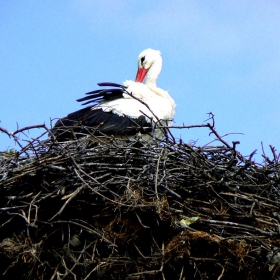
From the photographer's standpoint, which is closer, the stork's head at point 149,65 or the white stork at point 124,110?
the white stork at point 124,110

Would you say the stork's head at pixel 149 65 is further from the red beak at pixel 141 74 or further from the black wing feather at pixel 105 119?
the black wing feather at pixel 105 119

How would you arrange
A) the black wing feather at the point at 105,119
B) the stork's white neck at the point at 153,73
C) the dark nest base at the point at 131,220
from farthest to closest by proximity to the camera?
the stork's white neck at the point at 153,73 → the black wing feather at the point at 105,119 → the dark nest base at the point at 131,220

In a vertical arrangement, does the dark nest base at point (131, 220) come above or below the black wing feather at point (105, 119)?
below

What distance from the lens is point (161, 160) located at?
477 centimetres

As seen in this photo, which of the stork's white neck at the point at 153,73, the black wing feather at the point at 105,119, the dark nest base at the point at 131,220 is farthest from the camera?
the stork's white neck at the point at 153,73

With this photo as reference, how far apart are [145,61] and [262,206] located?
3556mm

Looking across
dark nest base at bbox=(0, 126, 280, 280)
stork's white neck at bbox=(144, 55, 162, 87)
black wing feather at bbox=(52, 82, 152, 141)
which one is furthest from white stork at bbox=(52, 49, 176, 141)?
dark nest base at bbox=(0, 126, 280, 280)

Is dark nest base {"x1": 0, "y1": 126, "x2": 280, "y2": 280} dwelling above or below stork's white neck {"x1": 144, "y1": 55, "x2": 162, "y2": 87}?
below

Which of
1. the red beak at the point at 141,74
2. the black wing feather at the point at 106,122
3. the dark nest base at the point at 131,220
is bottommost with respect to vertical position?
the dark nest base at the point at 131,220

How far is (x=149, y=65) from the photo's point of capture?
7.93 m

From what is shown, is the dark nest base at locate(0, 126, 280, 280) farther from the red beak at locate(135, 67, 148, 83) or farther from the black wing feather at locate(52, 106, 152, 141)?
the red beak at locate(135, 67, 148, 83)

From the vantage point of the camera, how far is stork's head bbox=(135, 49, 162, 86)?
783 centimetres

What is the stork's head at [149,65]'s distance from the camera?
783cm

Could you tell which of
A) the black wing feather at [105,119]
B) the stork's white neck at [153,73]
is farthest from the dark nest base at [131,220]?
the stork's white neck at [153,73]
